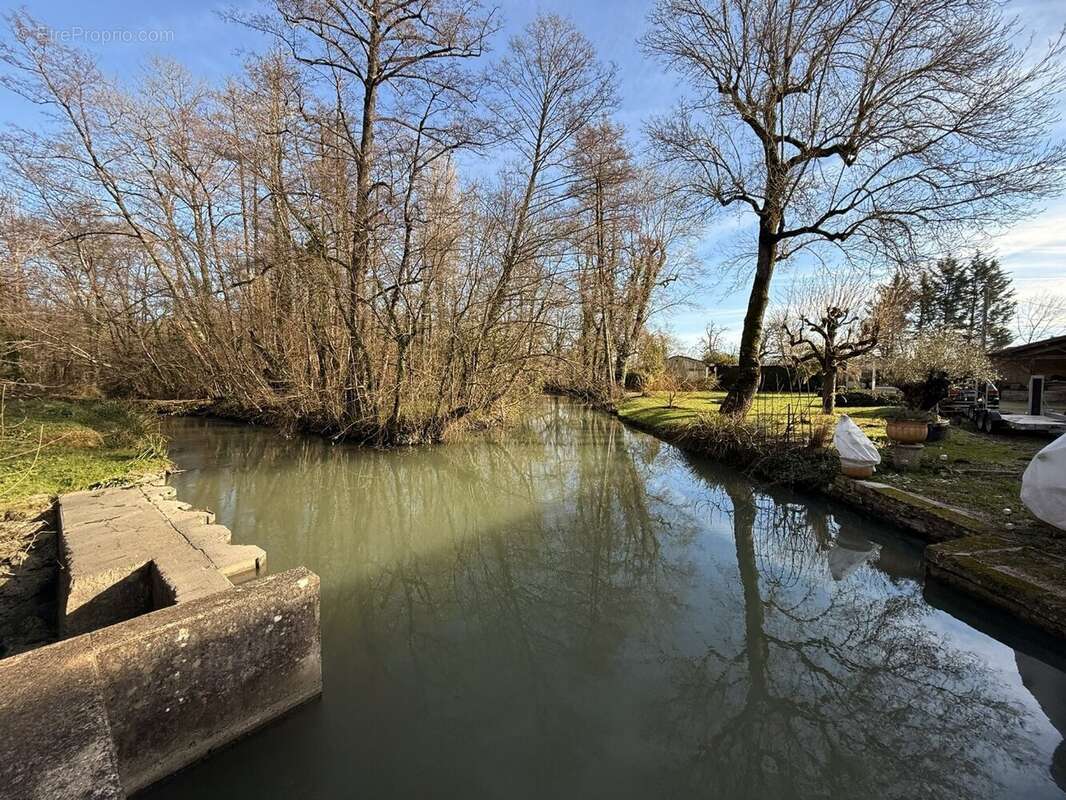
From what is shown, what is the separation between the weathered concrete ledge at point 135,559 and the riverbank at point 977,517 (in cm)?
555

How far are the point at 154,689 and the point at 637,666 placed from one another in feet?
8.44

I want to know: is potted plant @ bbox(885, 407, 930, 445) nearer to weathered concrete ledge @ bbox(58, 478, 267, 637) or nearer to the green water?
the green water

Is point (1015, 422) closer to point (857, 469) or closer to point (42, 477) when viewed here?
point (857, 469)

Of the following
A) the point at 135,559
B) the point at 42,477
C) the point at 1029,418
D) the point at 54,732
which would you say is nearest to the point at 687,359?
the point at 1029,418

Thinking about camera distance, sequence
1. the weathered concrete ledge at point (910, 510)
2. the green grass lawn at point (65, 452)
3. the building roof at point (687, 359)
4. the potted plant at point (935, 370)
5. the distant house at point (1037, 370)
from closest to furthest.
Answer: the green grass lawn at point (65, 452), the weathered concrete ledge at point (910, 510), the potted plant at point (935, 370), the distant house at point (1037, 370), the building roof at point (687, 359)

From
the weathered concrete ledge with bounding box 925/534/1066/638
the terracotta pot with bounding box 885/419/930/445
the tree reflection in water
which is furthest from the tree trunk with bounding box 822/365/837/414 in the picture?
the tree reflection in water

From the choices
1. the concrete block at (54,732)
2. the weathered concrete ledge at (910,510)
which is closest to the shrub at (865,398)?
the weathered concrete ledge at (910,510)

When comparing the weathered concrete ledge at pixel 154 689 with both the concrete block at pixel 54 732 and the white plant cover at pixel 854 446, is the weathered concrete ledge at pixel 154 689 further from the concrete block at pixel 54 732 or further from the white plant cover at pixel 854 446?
the white plant cover at pixel 854 446

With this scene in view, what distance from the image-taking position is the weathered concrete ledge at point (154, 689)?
158 cm

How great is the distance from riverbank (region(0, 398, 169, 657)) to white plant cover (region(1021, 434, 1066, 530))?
7.65m

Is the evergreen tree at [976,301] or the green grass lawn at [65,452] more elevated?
the evergreen tree at [976,301]

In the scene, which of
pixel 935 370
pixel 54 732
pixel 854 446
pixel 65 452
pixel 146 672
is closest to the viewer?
pixel 54 732

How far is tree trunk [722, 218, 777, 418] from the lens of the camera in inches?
419

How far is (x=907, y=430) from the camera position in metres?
7.17
